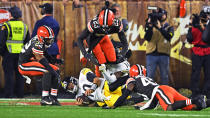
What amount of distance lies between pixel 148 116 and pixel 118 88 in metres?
3.13

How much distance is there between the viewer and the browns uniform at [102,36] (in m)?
10.7

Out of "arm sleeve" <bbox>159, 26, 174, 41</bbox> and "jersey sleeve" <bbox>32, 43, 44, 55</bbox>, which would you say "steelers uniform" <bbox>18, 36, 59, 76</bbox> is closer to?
"jersey sleeve" <bbox>32, 43, 44, 55</bbox>

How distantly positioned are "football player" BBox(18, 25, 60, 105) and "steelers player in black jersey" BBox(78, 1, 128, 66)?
0.73 m

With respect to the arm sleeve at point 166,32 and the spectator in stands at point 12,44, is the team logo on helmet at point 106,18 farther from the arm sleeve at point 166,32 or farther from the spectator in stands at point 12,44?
the spectator in stands at point 12,44

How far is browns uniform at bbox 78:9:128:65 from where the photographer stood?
10656 millimetres

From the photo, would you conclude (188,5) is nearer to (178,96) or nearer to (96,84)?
(96,84)

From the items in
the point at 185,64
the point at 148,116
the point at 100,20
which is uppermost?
the point at 100,20

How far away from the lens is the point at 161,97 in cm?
919

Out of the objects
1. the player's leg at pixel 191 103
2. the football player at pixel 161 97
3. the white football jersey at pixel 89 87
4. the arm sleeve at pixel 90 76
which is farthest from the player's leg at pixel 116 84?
the player's leg at pixel 191 103

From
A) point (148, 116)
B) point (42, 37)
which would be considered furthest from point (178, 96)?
point (42, 37)

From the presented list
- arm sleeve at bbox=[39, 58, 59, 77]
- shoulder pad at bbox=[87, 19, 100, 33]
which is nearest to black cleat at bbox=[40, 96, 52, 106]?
arm sleeve at bbox=[39, 58, 59, 77]

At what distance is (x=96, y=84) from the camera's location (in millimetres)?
10891

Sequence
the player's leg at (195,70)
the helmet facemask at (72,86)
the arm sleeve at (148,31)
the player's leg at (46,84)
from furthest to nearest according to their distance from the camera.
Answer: the player's leg at (195,70) < the arm sleeve at (148,31) < the helmet facemask at (72,86) < the player's leg at (46,84)

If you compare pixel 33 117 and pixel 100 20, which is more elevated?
pixel 100 20
